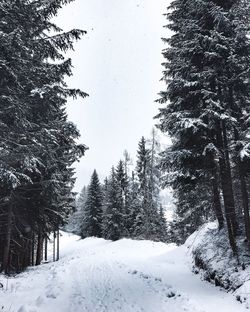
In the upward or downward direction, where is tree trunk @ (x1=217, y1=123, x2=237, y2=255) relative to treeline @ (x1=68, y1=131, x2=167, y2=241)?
downward

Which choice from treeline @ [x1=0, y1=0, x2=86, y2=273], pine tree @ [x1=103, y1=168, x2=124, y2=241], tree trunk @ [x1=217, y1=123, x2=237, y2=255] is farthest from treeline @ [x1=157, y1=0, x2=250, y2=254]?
pine tree @ [x1=103, y1=168, x2=124, y2=241]

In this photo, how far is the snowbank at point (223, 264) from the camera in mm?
11234

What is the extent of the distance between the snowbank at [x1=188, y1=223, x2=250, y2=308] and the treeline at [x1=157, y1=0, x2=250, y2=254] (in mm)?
650

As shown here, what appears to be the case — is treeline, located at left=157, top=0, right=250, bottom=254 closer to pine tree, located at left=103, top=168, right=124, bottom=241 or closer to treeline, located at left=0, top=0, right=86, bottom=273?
treeline, located at left=0, top=0, right=86, bottom=273

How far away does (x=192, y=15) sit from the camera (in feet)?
54.1

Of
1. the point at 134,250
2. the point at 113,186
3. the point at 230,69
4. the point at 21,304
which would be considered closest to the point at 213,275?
the point at 21,304

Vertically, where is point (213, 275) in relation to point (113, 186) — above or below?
below

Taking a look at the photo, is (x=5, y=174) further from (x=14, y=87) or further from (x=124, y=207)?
(x=124, y=207)

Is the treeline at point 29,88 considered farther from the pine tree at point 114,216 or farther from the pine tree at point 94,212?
the pine tree at point 94,212

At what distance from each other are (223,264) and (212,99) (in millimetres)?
7268

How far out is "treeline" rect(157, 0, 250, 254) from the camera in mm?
13836

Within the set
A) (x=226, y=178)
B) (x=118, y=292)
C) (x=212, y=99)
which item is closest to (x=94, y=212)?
(x=226, y=178)

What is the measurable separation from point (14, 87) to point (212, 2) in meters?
9.84

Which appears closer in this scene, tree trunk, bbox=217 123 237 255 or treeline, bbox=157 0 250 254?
treeline, bbox=157 0 250 254
